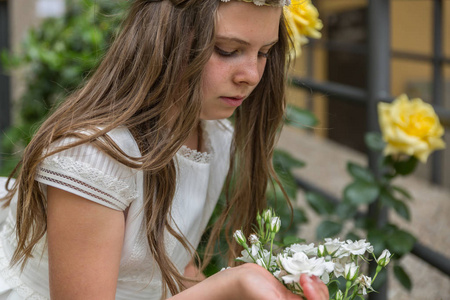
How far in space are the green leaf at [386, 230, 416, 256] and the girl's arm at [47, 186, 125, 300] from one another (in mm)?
860

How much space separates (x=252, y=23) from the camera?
1078 millimetres

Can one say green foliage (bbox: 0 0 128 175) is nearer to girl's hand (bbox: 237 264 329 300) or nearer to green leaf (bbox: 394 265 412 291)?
green leaf (bbox: 394 265 412 291)

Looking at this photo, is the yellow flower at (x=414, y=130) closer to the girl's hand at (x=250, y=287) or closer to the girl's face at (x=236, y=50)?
the girl's face at (x=236, y=50)

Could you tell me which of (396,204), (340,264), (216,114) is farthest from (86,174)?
(396,204)

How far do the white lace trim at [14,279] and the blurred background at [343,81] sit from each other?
0.92 ft

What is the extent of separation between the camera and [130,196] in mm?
1152

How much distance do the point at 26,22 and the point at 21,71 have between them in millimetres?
383

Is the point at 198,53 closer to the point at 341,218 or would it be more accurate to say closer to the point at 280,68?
the point at 280,68

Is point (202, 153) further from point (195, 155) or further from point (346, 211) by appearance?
point (346, 211)

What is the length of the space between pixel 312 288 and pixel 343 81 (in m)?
4.69

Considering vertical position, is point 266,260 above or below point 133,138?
below

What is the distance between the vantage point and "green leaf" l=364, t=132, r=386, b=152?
180 cm

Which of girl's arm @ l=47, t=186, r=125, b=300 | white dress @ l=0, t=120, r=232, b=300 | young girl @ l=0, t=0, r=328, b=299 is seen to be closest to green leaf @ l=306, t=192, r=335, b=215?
white dress @ l=0, t=120, r=232, b=300

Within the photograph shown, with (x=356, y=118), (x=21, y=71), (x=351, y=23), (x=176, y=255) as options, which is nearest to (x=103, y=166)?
(x=176, y=255)
